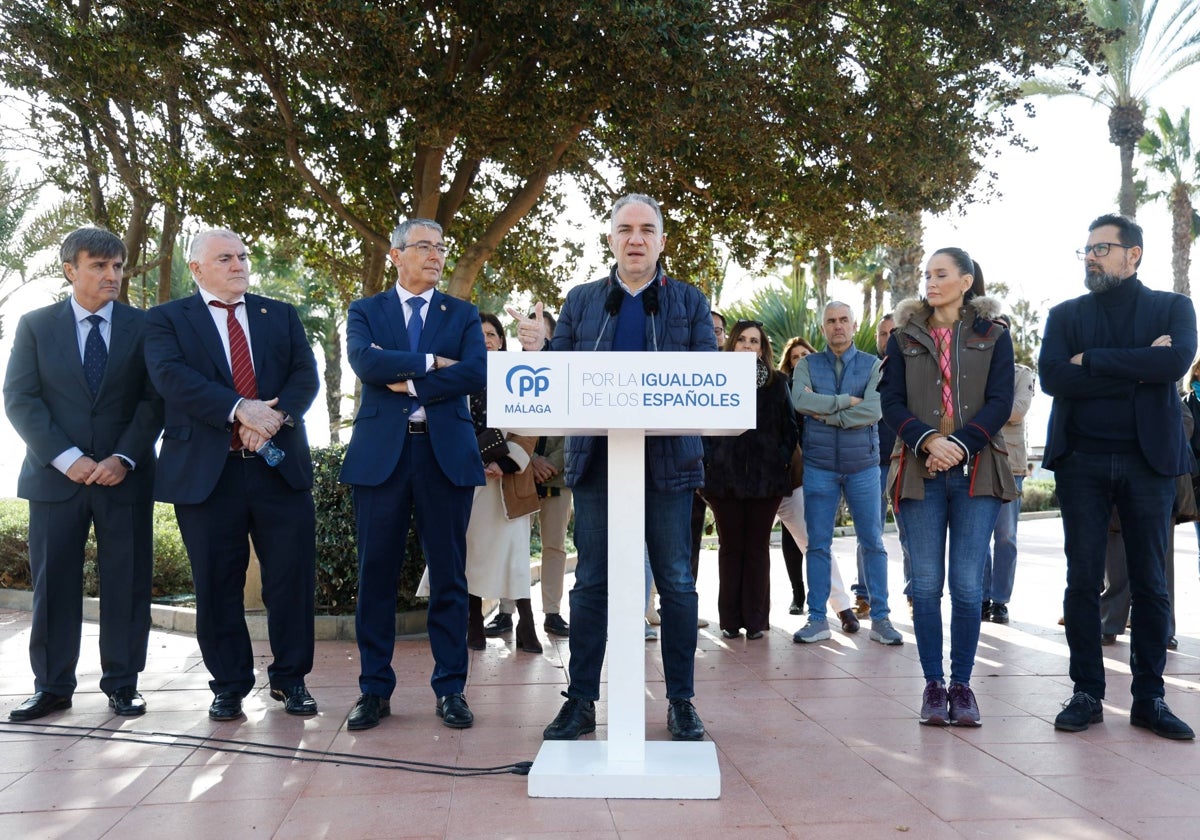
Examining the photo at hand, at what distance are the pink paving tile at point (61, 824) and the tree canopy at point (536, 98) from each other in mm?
6074

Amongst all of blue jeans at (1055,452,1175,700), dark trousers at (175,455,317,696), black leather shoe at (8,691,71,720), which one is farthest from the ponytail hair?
black leather shoe at (8,691,71,720)

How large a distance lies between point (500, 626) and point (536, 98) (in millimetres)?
4672

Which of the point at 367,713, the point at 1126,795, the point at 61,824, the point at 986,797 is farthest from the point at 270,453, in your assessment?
the point at 1126,795

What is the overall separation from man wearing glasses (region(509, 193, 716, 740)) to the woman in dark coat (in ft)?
8.21

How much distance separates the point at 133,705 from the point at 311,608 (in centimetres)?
90

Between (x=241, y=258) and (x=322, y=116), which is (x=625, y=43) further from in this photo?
(x=241, y=258)

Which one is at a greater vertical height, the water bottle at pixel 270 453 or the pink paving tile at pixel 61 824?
the water bottle at pixel 270 453

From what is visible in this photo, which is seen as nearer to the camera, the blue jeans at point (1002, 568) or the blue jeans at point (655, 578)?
the blue jeans at point (655, 578)

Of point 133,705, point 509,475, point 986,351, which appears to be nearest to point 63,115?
point 509,475

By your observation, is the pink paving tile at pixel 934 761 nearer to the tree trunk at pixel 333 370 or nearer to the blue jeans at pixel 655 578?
the blue jeans at pixel 655 578

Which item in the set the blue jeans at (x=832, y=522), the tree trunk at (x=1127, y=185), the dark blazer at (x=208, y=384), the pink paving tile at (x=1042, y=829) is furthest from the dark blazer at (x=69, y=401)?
the tree trunk at (x=1127, y=185)

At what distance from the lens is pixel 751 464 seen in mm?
6938

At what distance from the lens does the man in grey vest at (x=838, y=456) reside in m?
6.95

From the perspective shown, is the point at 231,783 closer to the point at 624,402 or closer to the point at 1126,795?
the point at 624,402
